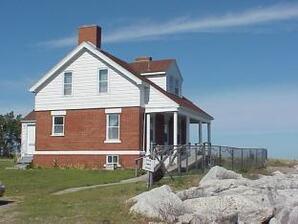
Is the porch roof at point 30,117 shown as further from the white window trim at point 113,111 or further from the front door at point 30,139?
the white window trim at point 113,111

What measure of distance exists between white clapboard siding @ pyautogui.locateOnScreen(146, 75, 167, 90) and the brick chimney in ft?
13.7

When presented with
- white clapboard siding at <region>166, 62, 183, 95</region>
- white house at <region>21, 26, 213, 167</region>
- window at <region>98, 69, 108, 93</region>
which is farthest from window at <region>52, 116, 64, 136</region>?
white clapboard siding at <region>166, 62, 183, 95</region>

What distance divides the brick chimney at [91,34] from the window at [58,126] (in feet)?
17.2

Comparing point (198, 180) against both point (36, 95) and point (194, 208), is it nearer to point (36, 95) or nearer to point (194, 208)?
point (194, 208)

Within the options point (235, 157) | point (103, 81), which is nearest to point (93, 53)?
point (103, 81)

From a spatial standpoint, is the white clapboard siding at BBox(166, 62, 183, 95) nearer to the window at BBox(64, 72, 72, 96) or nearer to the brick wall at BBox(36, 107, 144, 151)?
the brick wall at BBox(36, 107, 144, 151)

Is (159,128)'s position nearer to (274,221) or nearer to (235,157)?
(235,157)

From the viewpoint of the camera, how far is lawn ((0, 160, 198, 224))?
575 inches

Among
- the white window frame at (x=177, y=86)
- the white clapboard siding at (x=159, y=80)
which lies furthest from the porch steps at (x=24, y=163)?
the white window frame at (x=177, y=86)

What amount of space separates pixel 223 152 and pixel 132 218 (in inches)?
747

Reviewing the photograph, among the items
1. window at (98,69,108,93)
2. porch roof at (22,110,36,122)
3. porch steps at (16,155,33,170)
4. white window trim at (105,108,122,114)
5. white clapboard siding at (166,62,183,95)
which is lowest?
porch steps at (16,155,33,170)

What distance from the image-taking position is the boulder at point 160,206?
47.7ft

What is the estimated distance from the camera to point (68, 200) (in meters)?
17.9

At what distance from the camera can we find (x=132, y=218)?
14.5m
